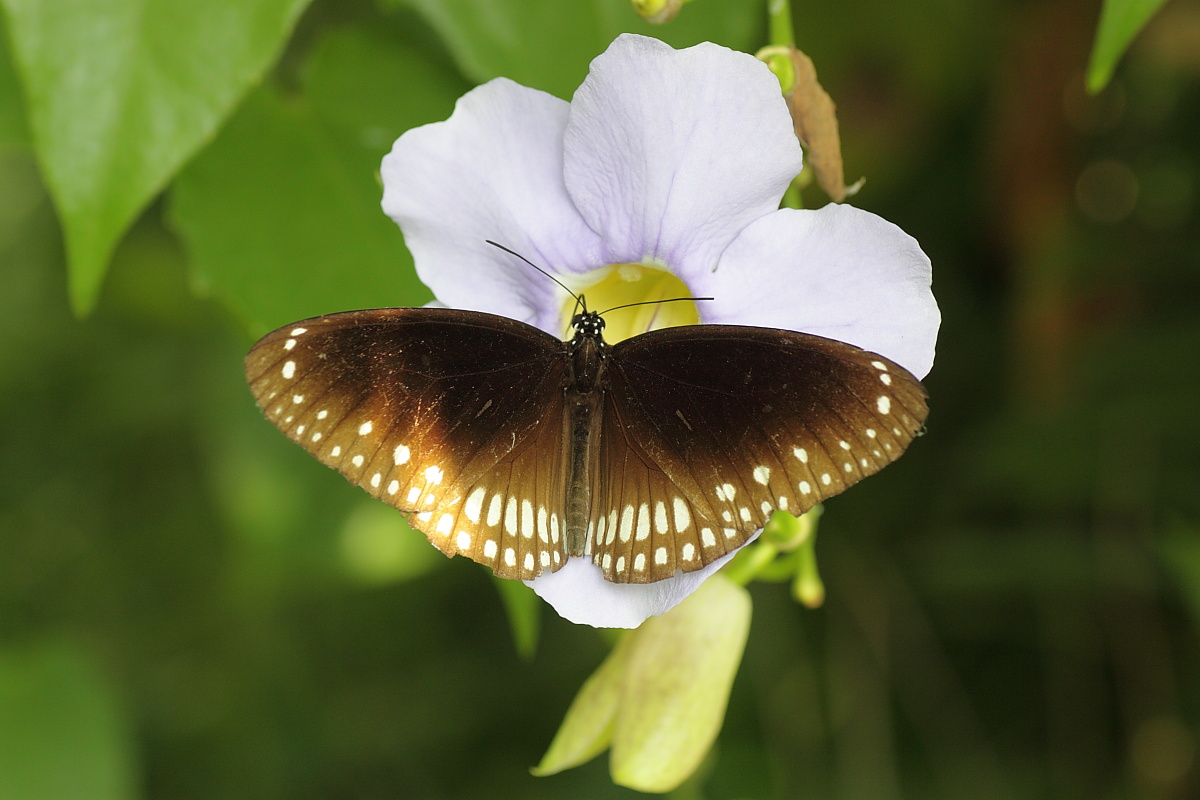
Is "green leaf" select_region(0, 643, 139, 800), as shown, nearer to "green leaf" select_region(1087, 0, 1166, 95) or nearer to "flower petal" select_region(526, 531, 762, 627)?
"flower petal" select_region(526, 531, 762, 627)

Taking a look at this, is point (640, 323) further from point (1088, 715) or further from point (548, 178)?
point (1088, 715)

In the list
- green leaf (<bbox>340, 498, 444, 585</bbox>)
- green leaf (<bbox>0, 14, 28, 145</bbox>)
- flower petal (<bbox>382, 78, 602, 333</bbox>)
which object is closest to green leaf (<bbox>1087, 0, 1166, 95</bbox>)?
flower petal (<bbox>382, 78, 602, 333</bbox>)

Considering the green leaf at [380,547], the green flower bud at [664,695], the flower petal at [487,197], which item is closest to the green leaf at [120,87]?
the flower petal at [487,197]

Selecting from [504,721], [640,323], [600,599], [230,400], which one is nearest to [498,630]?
[504,721]

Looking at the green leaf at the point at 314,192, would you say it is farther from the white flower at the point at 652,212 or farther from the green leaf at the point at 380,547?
the green leaf at the point at 380,547

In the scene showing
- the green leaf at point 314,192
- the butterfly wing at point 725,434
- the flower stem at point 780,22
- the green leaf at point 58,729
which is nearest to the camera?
the butterfly wing at point 725,434

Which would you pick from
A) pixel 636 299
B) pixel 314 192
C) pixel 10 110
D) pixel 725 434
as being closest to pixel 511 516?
pixel 725 434

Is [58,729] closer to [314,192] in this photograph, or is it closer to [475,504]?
[314,192]
